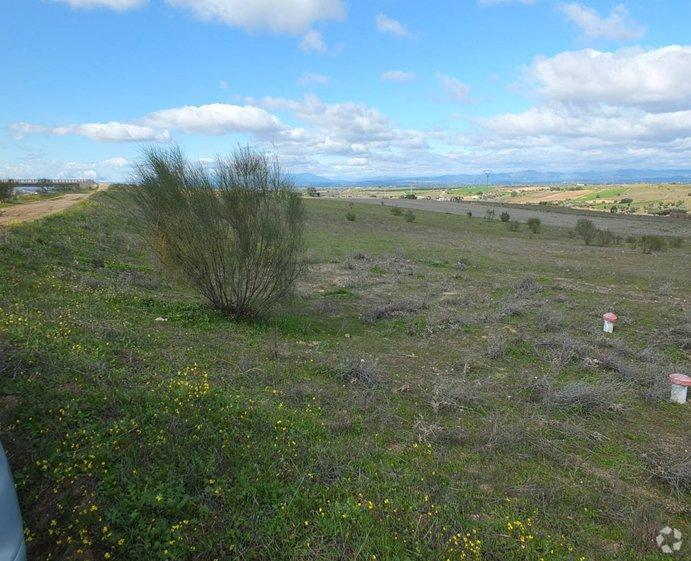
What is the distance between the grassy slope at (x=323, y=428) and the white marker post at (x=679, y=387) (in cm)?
23

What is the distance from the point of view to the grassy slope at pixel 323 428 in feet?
11.4

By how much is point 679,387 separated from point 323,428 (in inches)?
234

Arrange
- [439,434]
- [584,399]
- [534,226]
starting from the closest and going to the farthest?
[439,434] → [584,399] → [534,226]

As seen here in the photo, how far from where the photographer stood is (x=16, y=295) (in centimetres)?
789

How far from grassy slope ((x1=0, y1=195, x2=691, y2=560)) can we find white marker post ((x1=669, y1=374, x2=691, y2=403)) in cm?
23

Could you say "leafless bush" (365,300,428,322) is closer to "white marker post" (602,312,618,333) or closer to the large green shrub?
"white marker post" (602,312,618,333)

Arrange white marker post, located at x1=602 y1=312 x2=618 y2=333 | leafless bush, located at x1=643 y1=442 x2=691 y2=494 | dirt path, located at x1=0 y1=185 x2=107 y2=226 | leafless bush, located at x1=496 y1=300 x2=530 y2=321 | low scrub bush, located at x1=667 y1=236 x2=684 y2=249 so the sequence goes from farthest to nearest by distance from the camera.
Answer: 1. low scrub bush, located at x1=667 y1=236 x2=684 y2=249
2. dirt path, located at x1=0 y1=185 x2=107 y2=226
3. leafless bush, located at x1=496 y1=300 x2=530 y2=321
4. white marker post, located at x1=602 y1=312 x2=618 y2=333
5. leafless bush, located at x1=643 y1=442 x2=691 y2=494

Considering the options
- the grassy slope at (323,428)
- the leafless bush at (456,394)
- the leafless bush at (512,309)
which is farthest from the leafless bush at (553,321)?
the leafless bush at (456,394)

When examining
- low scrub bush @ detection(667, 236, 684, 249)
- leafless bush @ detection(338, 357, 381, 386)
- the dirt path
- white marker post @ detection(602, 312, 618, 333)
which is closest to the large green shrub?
the dirt path

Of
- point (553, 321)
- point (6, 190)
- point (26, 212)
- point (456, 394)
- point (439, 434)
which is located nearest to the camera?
point (439, 434)

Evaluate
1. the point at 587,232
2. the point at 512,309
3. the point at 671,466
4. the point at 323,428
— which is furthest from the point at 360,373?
the point at 587,232

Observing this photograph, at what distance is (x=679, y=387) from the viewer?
6.95 metres

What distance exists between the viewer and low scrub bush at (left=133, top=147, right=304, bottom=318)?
8.98 metres

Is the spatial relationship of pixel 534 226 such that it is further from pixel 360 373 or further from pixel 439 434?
pixel 439 434
